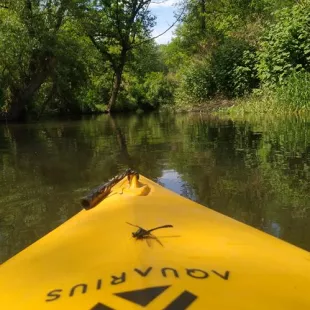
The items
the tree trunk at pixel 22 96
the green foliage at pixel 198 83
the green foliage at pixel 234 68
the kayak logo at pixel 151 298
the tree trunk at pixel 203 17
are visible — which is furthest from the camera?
the tree trunk at pixel 203 17

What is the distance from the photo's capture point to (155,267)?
1874 millimetres

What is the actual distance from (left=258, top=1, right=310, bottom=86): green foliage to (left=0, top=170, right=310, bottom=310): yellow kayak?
14522 mm

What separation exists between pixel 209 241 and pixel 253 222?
1.94m

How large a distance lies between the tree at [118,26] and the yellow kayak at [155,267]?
2489cm

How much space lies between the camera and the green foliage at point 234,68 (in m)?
19.9

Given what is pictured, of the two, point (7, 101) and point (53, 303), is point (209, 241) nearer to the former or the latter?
point (53, 303)

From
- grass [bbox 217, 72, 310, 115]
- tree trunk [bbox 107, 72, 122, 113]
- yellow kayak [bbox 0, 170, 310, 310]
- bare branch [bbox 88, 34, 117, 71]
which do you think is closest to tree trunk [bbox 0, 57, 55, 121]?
bare branch [bbox 88, 34, 117, 71]

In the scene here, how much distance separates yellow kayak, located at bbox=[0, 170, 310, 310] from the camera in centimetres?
166

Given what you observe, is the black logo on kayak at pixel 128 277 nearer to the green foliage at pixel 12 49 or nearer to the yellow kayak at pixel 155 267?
the yellow kayak at pixel 155 267

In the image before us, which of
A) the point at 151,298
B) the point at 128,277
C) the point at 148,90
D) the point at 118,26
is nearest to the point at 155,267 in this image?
the point at 128,277

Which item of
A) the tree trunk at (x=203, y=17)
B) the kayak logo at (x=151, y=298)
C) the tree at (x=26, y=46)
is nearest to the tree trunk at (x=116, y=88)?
the tree at (x=26, y=46)

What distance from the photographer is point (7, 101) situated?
77.6 ft

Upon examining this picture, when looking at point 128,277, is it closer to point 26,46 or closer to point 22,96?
point 26,46

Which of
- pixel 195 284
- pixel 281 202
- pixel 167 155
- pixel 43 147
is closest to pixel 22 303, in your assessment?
pixel 195 284
